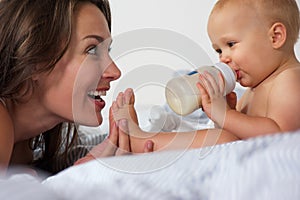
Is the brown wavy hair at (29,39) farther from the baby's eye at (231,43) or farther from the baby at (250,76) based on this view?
the baby's eye at (231,43)

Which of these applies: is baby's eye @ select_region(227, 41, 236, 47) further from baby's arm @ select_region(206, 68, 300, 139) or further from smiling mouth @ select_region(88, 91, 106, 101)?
smiling mouth @ select_region(88, 91, 106, 101)

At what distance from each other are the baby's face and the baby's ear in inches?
0.5

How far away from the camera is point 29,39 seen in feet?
3.42

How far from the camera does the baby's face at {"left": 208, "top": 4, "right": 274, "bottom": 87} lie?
44.5 inches

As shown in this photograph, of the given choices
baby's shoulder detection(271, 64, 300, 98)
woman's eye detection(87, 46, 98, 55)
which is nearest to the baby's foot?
woman's eye detection(87, 46, 98, 55)

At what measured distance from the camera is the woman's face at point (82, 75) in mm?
1083

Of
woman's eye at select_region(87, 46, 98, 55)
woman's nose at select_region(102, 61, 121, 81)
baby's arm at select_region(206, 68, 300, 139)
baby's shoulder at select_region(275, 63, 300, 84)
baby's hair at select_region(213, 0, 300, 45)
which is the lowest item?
baby's arm at select_region(206, 68, 300, 139)

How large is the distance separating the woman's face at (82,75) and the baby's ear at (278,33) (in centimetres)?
37

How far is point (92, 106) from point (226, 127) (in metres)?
0.30

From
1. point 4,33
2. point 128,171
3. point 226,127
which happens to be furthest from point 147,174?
point 4,33

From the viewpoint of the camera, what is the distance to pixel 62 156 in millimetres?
1230

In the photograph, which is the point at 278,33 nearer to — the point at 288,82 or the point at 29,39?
the point at 288,82

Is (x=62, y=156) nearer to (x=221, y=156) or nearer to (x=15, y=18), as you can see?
(x=15, y=18)

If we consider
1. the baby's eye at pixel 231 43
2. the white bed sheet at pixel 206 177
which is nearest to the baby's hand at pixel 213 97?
the baby's eye at pixel 231 43
